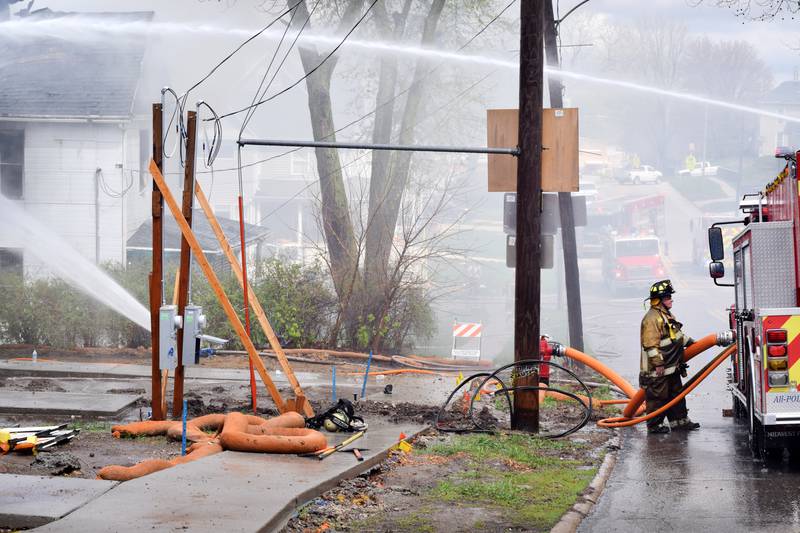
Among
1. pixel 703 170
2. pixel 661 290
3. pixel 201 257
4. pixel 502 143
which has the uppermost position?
pixel 703 170

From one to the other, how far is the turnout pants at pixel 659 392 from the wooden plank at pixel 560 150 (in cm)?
255

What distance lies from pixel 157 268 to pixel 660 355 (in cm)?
583

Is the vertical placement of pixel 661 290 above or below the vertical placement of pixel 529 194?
below

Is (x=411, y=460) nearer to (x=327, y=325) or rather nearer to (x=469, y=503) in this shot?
(x=469, y=503)

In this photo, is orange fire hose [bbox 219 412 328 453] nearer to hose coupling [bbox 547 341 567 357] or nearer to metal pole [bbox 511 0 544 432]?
metal pole [bbox 511 0 544 432]

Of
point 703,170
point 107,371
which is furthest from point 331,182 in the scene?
point 703,170

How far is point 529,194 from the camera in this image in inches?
446

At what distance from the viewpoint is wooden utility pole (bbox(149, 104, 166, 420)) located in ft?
34.3

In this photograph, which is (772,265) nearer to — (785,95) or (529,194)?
(529,194)

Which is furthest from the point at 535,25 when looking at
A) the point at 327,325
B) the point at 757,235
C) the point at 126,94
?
the point at 126,94

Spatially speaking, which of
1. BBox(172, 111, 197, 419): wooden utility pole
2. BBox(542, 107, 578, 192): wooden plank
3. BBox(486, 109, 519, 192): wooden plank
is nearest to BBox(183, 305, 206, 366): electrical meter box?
BBox(172, 111, 197, 419): wooden utility pole

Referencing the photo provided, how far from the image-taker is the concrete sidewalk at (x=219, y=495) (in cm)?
607

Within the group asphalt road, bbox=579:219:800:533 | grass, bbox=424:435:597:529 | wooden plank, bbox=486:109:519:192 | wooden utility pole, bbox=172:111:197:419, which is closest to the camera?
asphalt road, bbox=579:219:800:533

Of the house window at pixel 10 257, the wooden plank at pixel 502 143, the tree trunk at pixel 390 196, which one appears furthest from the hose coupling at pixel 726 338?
the house window at pixel 10 257
